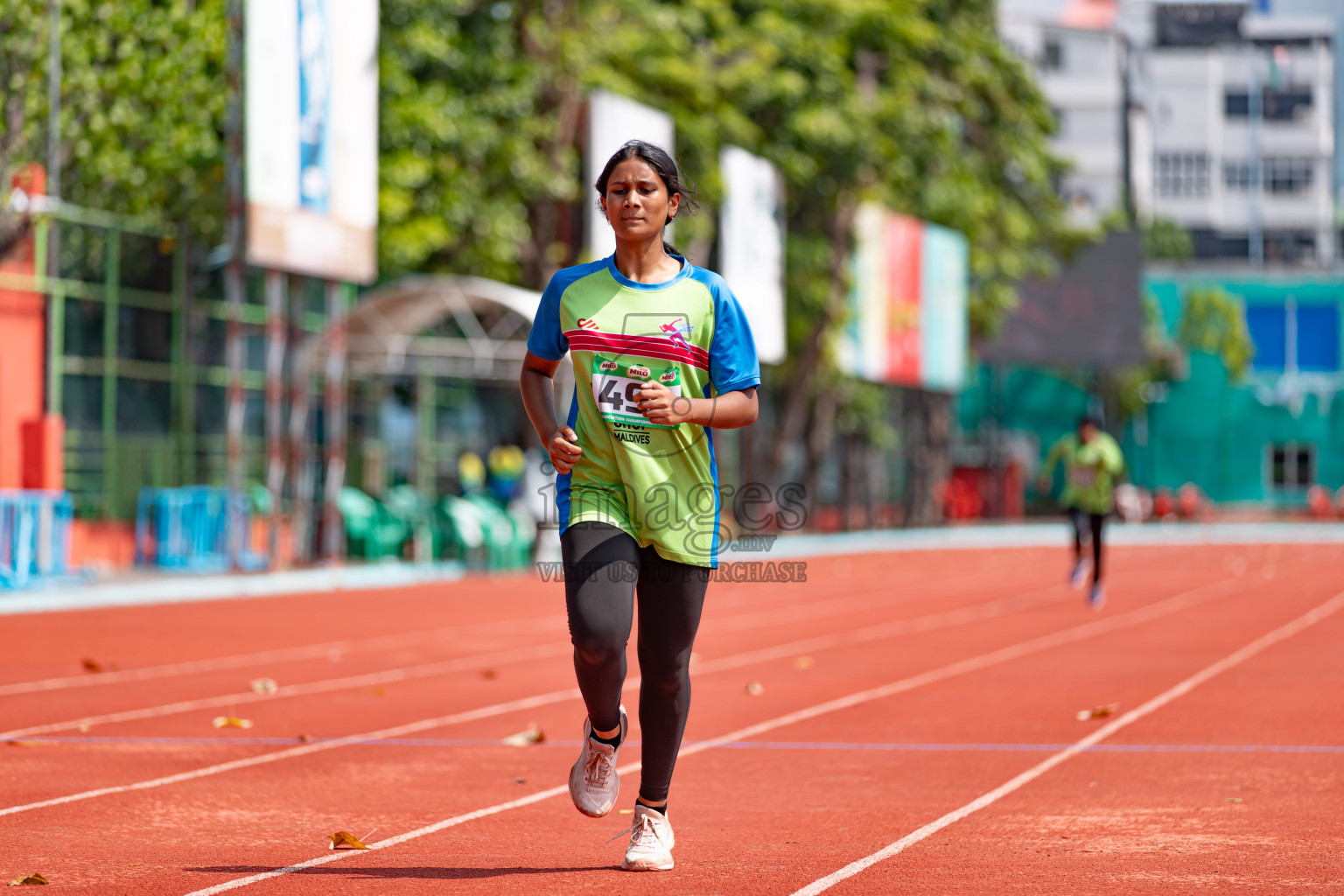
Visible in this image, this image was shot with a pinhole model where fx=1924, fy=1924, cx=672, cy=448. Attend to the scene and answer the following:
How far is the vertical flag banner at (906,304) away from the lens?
39906mm

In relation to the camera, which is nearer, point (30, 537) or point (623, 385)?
point (623, 385)

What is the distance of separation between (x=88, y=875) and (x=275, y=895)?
2.36 feet

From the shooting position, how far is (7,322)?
24.2m

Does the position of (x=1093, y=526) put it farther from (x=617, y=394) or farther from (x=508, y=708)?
(x=617, y=394)

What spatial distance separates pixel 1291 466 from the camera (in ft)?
226

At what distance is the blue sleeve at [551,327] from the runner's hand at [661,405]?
39 centimetres

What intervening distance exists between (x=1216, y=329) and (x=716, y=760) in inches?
2399

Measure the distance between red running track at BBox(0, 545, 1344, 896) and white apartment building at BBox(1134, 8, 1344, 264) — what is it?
247 feet

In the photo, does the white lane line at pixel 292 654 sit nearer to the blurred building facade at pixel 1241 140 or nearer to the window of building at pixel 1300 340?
the window of building at pixel 1300 340

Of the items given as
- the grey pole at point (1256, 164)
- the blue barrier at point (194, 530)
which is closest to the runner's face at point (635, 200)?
the blue barrier at point (194, 530)

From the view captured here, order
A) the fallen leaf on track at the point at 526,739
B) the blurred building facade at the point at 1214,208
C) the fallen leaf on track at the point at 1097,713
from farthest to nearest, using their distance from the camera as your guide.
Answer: the blurred building facade at the point at 1214,208 → the fallen leaf on track at the point at 1097,713 → the fallen leaf on track at the point at 526,739

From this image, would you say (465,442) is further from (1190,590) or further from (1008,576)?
(1190,590)

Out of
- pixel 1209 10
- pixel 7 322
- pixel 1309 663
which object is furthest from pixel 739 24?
pixel 1209 10

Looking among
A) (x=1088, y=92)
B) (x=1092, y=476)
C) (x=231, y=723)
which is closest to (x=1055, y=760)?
(x=231, y=723)
